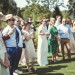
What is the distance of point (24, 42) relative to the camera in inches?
488

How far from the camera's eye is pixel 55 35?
14.3 m

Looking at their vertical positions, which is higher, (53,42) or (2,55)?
(2,55)

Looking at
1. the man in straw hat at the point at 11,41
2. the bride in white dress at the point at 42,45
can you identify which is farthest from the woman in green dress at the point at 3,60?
the bride in white dress at the point at 42,45

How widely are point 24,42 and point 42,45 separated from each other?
1.77 meters

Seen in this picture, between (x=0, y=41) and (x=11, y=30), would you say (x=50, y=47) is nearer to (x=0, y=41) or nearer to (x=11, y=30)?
(x=11, y=30)

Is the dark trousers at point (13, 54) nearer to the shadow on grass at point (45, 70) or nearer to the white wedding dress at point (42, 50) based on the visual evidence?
the shadow on grass at point (45, 70)

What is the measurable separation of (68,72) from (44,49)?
2170mm

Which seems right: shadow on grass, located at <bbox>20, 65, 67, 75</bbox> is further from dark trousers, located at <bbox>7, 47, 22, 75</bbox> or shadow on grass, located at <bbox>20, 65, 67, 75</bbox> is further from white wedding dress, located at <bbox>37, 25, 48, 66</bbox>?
dark trousers, located at <bbox>7, 47, 22, 75</bbox>

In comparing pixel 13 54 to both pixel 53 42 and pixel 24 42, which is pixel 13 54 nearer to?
pixel 24 42

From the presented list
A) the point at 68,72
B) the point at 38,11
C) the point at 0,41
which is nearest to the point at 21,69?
the point at 68,72

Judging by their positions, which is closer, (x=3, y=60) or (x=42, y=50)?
(x=3, y=60)

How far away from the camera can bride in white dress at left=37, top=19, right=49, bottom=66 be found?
1358cm

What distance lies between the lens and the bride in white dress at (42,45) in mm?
13583

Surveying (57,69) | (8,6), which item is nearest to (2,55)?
(57,69)
